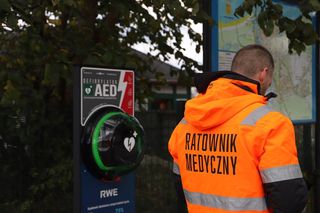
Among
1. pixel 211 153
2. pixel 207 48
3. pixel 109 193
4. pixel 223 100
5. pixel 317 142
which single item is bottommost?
pixel 109 193

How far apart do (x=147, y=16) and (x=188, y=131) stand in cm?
175

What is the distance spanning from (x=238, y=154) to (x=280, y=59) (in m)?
2.99

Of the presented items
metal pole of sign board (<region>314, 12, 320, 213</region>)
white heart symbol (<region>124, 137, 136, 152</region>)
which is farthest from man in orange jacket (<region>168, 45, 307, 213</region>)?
metal pole of sign board (<region>314, 12, 320, 213</region>)

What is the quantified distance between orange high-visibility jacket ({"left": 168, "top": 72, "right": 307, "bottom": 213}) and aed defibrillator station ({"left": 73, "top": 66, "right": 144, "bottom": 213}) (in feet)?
1.13

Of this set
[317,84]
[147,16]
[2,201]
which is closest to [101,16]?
[147,16]

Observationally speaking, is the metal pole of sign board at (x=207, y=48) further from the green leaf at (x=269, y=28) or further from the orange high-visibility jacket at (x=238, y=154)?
the orange high-visibility jacket at (x=238, y=154)

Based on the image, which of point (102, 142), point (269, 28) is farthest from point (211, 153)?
point (269, 28)

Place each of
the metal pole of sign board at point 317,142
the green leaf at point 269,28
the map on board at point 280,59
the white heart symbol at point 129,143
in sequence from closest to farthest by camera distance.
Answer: the white heart symbol at point 129,143
the green leaf at point 269,28
the map on board at point 280,59
the metal pole of sign board at point 317,142

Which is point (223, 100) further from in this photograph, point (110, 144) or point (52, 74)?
point (52, 74)

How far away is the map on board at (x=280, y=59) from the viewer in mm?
4188

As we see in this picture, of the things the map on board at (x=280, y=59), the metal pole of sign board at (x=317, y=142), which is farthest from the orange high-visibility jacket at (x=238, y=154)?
the metal pole of sign board at (x=317, y=142)

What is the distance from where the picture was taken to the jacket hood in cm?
247

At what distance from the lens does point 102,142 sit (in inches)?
105

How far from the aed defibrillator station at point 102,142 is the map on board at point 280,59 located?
59.5 inches
